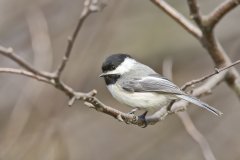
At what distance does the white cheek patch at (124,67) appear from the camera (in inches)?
81.3

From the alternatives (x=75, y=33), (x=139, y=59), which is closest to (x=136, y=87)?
(x=75, y=33)

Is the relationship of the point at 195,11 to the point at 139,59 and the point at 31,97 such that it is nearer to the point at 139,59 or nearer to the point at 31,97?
the point at 31,97

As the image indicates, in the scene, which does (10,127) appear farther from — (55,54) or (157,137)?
(157,137)

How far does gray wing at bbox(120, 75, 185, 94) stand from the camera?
203 cm

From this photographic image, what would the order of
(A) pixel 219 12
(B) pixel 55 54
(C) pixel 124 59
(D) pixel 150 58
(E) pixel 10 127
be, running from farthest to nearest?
(D) pixel 150 58 → (B) pixel 55 54 → (E) pixel 10 127 → (C) pixel 124 59 → (A) pixel 219 12

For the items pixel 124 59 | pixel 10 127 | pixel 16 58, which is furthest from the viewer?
pixel 10 127

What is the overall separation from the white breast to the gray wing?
0.02 metres

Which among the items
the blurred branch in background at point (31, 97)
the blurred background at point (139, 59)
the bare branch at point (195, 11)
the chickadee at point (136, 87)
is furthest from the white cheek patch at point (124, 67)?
the blurred background at point (139, 59)

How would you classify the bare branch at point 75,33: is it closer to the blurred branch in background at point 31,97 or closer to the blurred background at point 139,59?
the blurred branch in background at point 31,97

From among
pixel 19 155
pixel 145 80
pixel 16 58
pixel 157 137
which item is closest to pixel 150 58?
pixel 157 137

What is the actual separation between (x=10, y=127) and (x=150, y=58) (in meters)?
1.50

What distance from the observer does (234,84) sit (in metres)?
2.19

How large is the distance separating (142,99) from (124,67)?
16cm

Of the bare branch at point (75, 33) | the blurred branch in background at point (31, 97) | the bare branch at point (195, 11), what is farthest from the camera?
the blurred branch in background at point (31, 97)
